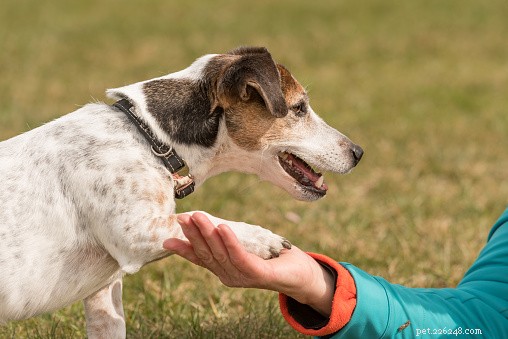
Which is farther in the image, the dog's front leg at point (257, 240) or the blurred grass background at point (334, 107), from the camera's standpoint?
the blurred grass background at point (334, 107)

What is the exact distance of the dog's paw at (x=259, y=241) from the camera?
3.27m

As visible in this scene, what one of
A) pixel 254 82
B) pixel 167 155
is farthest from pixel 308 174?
pixel 167 155

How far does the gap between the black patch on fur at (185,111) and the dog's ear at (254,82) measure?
10 centimetres

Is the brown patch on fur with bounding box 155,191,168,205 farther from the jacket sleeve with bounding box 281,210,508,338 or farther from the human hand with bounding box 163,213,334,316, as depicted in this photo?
the jacket sleeve with bounding box 281,210,508,338

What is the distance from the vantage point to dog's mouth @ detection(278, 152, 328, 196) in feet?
13.1

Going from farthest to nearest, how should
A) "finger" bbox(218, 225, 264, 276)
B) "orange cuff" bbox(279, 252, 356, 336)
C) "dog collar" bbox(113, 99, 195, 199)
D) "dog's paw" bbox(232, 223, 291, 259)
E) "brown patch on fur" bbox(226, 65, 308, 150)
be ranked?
"brown patch on fur" bbox(226, 65, 308, 150) → "dog collar" bbox(113, 99, 195, 199) → "orange cuff" bbox(279, 252, 356, 336) → "dog's paw" bbox(232, 223, 291, 259) → "finger" bbox(218, 225, 264, 276)

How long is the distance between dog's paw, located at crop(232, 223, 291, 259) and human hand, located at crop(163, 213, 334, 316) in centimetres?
4

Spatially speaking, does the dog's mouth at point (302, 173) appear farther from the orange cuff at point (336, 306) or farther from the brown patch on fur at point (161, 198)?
the brown patch on fur at point (161, 198)

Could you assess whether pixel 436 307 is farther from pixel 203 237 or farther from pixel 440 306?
pixel 203 237

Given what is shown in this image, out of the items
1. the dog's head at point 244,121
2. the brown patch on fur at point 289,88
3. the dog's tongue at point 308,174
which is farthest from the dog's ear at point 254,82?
the dog's tongue at point 308,174

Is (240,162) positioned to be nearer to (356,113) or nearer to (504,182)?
(504,182)

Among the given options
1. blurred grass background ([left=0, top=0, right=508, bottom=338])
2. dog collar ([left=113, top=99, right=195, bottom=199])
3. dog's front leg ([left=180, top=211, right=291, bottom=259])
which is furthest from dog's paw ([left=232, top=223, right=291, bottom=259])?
blurred grass background ([left=0, top=0, right=508, bottom=338])

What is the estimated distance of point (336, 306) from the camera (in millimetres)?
3383

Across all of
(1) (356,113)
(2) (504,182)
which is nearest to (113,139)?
(2) (504,182)
